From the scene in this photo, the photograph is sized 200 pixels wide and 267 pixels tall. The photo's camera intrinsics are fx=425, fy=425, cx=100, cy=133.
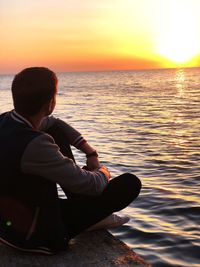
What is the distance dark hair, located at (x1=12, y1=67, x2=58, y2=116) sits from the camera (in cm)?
350

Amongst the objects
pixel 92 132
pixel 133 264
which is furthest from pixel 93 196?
pixel 92 132

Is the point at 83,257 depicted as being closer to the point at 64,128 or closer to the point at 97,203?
the point at 97,203

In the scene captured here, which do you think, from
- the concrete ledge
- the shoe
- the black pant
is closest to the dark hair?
the black pant

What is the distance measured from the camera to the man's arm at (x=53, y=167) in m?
3.48

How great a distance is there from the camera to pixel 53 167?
3.60 meters

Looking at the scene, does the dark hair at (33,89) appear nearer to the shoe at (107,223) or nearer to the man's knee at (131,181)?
the man's knee at (131,181)

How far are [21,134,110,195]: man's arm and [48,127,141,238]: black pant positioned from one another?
0.36 meters

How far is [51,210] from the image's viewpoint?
3.89 meters

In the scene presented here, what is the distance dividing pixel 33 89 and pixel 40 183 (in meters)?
0.84

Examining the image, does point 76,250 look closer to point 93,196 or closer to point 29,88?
point 93,196

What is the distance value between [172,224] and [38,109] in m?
4.45

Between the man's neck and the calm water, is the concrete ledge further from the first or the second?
the calm water

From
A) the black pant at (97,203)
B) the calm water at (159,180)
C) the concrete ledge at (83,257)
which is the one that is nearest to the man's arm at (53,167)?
the black pant at (97,203)

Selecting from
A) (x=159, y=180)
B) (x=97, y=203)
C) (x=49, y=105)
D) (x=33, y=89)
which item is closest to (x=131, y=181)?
(x=97, y=203)
